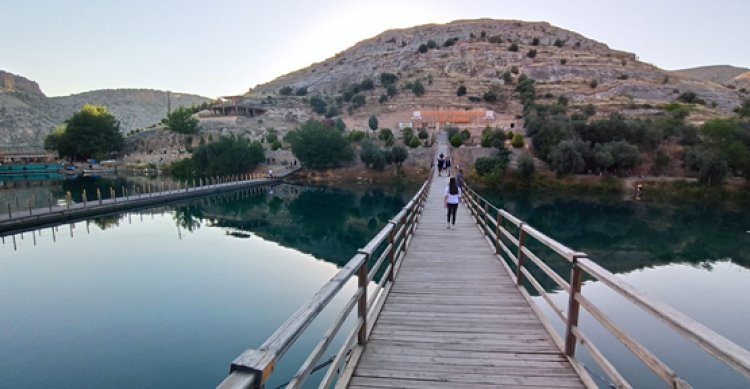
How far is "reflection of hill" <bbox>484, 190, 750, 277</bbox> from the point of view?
63.9 ft

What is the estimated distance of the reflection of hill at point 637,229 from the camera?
19484 millimetres

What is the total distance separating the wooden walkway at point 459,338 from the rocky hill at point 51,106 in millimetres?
106669

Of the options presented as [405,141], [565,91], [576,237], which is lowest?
[576,237]

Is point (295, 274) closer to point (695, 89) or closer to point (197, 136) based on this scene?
point (197, 136)

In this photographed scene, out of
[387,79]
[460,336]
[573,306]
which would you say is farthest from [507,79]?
[573,306]

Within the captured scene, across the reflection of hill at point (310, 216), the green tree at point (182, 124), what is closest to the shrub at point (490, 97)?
the reflection of hill at point (310, 216)

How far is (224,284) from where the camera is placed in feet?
45.9

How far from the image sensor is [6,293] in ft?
41.4

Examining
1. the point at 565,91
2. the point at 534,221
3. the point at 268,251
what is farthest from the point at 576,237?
the point at 565,91

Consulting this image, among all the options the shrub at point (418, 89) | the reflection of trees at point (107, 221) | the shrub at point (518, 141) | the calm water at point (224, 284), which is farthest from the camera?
the shrub at point (418, 89)

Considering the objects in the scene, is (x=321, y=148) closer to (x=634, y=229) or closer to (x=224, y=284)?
(x=634, y=229)

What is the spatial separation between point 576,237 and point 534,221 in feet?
12.2

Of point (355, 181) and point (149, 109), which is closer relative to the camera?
point (355, 181)

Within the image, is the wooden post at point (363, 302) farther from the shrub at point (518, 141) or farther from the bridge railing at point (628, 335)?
the shrub at point (518, 141)
